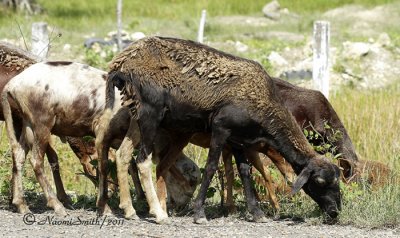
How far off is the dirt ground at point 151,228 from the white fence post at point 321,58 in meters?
5.72

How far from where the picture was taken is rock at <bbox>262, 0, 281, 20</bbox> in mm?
33219

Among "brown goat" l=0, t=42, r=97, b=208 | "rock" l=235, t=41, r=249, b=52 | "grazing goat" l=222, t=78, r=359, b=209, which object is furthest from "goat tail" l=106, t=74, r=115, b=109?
"rock" l=235, t=41, r=249, b=52

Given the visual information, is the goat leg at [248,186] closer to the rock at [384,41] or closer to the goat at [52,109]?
the goat at [52,109]

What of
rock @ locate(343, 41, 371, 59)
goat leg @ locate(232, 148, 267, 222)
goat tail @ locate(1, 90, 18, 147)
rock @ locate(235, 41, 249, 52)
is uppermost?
goat tail @ locate(1, 90, 18, 147)

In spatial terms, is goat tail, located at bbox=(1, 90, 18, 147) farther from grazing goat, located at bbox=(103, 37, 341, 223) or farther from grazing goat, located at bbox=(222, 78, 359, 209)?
grazing goat, located at bbox=(222, 78, 359, 209)

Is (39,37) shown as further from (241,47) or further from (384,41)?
(384,41)

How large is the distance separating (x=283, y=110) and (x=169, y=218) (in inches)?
63.7

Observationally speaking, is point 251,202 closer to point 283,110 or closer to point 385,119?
point 283,110

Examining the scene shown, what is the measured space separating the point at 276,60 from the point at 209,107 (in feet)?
44.0

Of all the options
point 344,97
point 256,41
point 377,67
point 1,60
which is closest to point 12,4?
point 256,41

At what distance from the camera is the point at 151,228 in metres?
9.02

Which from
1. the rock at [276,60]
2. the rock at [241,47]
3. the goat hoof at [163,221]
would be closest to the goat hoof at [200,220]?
the goat hoof at [163,221]

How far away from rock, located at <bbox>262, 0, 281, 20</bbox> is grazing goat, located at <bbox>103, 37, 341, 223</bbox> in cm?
2366

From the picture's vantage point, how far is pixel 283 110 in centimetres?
965
